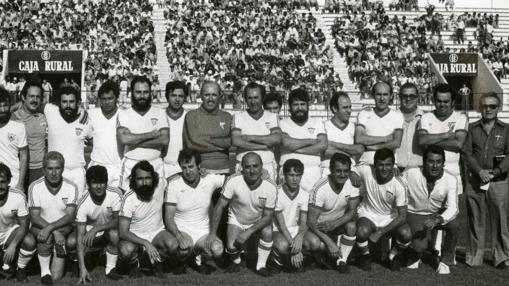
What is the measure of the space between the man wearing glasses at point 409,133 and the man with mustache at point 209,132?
6.95ft

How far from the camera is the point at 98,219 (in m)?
7.17

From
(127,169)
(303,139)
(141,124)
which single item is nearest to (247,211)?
(303,139)

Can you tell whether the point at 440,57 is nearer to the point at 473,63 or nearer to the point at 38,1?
the point at 473,63

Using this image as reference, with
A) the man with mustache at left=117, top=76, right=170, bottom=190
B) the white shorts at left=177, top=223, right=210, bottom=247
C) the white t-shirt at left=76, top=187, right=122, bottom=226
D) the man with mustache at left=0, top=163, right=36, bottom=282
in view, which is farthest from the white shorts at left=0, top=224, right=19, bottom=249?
the white shorts at left=177, top=223, right=210, bottom=247

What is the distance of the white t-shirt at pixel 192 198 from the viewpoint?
7328mm

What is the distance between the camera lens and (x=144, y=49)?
108 ft

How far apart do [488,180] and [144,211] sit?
12.7 ft

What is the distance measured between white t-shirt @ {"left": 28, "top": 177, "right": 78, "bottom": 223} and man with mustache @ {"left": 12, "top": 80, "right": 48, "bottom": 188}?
72cm

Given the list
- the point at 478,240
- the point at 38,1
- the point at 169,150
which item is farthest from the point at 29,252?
the point at 38,1

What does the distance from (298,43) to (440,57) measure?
306 inches

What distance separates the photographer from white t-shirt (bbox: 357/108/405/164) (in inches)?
307

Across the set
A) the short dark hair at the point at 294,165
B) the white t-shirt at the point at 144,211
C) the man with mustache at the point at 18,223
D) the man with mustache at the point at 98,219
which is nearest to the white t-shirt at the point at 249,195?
the short dark hair at the point at 294,165

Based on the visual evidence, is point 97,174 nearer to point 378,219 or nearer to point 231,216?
point 231,216

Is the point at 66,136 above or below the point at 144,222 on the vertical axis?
above
